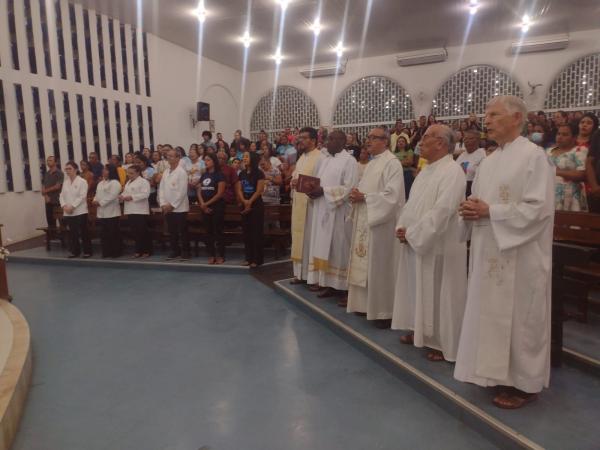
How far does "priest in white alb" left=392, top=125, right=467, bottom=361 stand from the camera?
2.84m

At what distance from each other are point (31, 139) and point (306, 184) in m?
6.73

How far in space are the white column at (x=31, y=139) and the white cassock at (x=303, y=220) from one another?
20.7ft

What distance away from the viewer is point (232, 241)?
689 cm

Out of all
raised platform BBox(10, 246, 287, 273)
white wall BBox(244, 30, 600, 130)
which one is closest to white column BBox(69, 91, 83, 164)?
raised platform BBox(10, 246, 287, 273)

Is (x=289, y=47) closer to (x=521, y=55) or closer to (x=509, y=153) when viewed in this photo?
(x=521, y=55)

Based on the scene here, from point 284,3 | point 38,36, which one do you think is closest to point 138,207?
point 38,36

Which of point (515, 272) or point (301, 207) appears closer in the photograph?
point (515, 272)

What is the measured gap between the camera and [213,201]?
6.23 meters

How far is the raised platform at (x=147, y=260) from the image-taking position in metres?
6.19

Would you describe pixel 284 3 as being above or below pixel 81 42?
above

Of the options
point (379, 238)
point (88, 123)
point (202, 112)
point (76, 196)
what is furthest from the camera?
point (202, 112)

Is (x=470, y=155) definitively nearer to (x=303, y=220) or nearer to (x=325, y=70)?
(x=303, y=220)

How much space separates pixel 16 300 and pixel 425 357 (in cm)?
447

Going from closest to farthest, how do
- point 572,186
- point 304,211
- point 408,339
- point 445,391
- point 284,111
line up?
point 445,391
point 408,339
point 572,186
point 304,211
point 284,111
